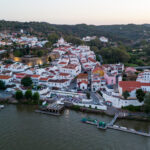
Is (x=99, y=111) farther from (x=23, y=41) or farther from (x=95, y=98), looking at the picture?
(x=23, y=41)

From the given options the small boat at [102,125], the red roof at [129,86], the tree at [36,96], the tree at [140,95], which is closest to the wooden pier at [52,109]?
the tree at [36,96]

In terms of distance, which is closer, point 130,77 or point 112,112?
point 112,112

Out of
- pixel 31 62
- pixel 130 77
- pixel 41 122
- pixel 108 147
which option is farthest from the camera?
pixel 31 62

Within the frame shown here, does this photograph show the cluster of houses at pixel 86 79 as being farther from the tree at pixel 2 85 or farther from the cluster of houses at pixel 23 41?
the cluster of houses at pixel 23 41

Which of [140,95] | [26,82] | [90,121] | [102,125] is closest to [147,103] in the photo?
[140,95]

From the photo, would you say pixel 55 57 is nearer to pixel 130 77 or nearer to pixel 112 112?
pixel 130 77

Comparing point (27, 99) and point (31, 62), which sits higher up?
point (31, 62)

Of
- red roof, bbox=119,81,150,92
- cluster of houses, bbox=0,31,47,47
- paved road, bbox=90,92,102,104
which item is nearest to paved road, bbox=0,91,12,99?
paved road, bbox=90,92,102,104

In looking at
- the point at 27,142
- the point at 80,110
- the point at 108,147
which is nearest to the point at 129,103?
the point at 80,110

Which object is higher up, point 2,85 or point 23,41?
point 23,41
